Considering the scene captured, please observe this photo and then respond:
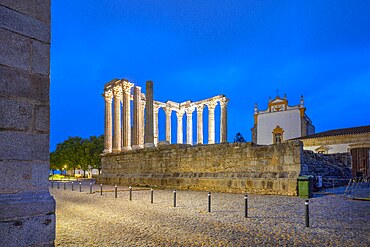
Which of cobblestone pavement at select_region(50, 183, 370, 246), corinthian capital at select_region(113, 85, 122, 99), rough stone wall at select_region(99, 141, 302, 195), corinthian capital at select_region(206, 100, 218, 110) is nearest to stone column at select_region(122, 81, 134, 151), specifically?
corinthian capital at select_region(113, 85, 122, 99)

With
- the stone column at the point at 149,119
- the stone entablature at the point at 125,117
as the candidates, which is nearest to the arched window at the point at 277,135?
the stone entablature at the point at 125,117

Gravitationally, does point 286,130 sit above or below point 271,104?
below

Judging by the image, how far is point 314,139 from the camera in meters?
31.1

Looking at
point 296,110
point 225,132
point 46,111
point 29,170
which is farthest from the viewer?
point 296,110

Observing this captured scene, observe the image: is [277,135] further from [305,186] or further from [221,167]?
[305,186]

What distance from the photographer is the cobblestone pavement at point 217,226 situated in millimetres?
5777

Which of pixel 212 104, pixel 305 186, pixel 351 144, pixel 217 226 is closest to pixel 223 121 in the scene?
pixel 212 104

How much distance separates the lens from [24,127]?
10.6ft

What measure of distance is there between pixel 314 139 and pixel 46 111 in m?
31.7

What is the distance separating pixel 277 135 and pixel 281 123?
65.2 inches

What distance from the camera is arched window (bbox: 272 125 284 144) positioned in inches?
1479

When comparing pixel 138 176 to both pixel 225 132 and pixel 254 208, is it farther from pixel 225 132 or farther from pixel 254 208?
pixel 254 208

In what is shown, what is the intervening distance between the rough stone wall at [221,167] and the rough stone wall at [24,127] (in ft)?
40.7

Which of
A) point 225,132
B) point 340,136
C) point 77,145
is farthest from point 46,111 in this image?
point 77,145
